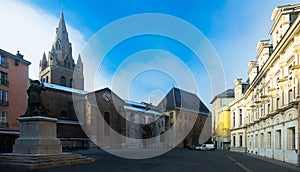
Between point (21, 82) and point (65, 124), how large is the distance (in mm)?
10924

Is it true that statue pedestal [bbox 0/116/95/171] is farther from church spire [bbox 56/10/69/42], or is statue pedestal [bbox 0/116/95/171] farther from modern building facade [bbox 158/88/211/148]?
church spire [bbox 56/10/69/42]

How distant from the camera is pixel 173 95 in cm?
7238

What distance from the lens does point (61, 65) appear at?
216ft

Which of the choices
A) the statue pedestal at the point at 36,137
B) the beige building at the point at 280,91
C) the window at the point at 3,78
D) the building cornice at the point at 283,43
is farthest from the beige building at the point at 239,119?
the window at the point at 3,78

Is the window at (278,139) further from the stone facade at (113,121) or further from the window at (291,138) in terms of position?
the stone facade at (113,121)

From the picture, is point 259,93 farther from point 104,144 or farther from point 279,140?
point 104,144

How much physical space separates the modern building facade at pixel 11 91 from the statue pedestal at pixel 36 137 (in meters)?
19.1

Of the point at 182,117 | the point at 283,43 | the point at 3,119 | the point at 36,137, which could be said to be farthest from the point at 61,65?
the point at 283,43

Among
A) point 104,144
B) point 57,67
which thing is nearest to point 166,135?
point 104,144

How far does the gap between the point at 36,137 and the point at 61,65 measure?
5390cm

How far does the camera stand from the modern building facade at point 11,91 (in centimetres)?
3494

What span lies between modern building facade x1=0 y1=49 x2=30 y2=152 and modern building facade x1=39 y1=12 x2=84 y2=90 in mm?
22799

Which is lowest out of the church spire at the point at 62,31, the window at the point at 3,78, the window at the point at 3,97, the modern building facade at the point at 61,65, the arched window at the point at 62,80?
the window at the point at 3,97

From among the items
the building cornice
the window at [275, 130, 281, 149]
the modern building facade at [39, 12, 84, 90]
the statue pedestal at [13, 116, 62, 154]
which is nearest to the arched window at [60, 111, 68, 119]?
the modern building facade at [39, 12, 84, 90]
